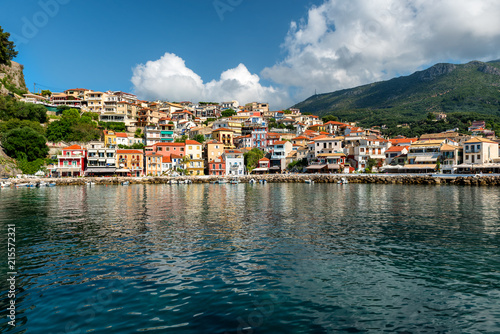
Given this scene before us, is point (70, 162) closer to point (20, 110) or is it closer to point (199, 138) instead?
point (20, 110)

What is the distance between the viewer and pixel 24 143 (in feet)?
225

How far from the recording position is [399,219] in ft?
71.3

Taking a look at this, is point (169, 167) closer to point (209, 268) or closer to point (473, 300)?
point (209, 268)

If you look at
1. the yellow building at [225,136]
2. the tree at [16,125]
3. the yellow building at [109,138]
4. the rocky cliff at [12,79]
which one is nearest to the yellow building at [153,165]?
the yellow building at [109,138]

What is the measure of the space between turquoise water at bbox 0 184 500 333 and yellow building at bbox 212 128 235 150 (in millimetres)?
76200

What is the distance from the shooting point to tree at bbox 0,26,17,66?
8688cm

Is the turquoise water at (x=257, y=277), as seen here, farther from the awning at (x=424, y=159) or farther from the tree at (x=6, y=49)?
the tree at (x=6, y=49)

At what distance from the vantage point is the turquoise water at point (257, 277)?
25.1ft

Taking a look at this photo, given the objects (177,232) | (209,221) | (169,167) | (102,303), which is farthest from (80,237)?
(169,167)

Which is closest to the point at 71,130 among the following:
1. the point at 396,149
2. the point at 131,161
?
the point at 131,161

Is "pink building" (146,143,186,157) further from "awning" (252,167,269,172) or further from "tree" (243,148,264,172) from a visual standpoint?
"awning" (252,167,269,172)

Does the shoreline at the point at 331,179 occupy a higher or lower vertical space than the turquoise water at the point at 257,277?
higher

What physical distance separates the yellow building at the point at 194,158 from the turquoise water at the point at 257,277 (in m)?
61.2

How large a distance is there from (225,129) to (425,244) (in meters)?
85.6
